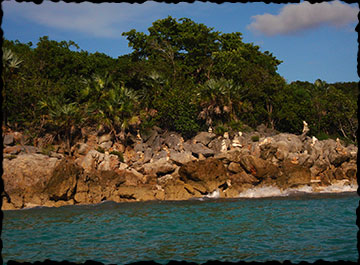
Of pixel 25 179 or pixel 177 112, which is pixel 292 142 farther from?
pixel 25 179

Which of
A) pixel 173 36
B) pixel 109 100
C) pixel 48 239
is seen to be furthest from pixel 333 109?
pixel 48 239

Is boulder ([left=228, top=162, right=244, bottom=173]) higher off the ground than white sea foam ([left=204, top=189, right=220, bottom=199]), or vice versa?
boulder ([left=228, top=162, right=244, bottom=173])

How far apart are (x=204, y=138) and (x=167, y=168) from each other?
7.15m

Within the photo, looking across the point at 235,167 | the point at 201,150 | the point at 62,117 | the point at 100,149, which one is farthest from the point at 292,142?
the point at 62,117

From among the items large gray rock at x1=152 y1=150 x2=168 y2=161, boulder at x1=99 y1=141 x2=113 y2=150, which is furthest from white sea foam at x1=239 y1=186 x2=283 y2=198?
boulder at x1=99 y1=141 x2=113 y2=150

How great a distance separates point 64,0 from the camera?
3.12 m

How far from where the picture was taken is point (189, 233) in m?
13.5

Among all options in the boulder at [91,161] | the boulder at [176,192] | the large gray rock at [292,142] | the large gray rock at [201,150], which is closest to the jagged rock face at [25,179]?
the boulder at [91,161]

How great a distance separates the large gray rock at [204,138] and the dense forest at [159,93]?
111 cm

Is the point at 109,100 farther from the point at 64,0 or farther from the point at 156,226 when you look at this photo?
the point at 64,0

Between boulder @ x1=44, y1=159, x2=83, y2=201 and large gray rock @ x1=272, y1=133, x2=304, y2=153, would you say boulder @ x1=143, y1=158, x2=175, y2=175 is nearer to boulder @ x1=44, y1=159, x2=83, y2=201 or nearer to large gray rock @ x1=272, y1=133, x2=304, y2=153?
boulder @ x1=44, y1=159, x2=83, y2=201

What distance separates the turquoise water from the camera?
1025 cm

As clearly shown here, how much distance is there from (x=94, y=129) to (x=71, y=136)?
2522 millimetres

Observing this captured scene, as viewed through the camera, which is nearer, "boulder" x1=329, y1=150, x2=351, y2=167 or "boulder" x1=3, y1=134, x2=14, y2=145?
"boulder" x1=3, y1=134, x2=14, y2=145
